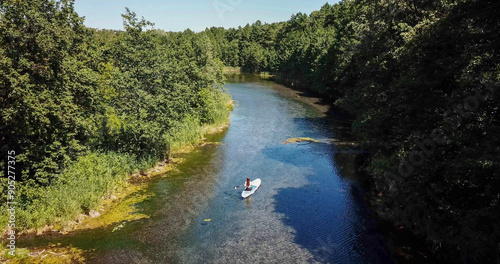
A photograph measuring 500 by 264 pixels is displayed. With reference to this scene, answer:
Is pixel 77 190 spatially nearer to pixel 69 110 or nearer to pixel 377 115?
pixel 69 110

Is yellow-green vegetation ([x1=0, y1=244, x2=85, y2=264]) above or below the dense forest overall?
below

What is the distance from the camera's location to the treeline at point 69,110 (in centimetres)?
1856

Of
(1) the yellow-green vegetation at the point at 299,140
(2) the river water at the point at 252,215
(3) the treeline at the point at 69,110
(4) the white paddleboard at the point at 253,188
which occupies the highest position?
(3) the treeline at the point at 69,110

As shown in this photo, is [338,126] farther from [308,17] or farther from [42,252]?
[308,17]

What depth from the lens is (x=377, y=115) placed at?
23.6m

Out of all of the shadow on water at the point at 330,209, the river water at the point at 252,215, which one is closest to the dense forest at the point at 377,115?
the shadow on water at the point at 330,209

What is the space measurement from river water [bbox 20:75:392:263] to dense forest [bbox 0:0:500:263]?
2.89m

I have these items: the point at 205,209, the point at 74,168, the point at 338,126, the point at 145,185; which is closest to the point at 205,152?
the point at 145,185

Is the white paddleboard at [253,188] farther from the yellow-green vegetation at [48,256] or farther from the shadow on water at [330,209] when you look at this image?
the yellow-green vegetation at [48,256]

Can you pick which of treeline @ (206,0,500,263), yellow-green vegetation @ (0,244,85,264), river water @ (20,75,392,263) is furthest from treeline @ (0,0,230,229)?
treeline @ (206,0,500,263)

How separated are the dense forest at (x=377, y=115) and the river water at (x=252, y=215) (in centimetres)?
289

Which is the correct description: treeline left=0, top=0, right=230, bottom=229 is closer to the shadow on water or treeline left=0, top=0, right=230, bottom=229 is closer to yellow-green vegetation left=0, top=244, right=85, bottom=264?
yellow-green vegetation left=0, top=244, right=85, bottom=264

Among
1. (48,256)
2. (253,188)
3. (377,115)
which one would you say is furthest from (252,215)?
(48,256)

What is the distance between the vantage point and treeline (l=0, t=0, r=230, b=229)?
18562 mm
